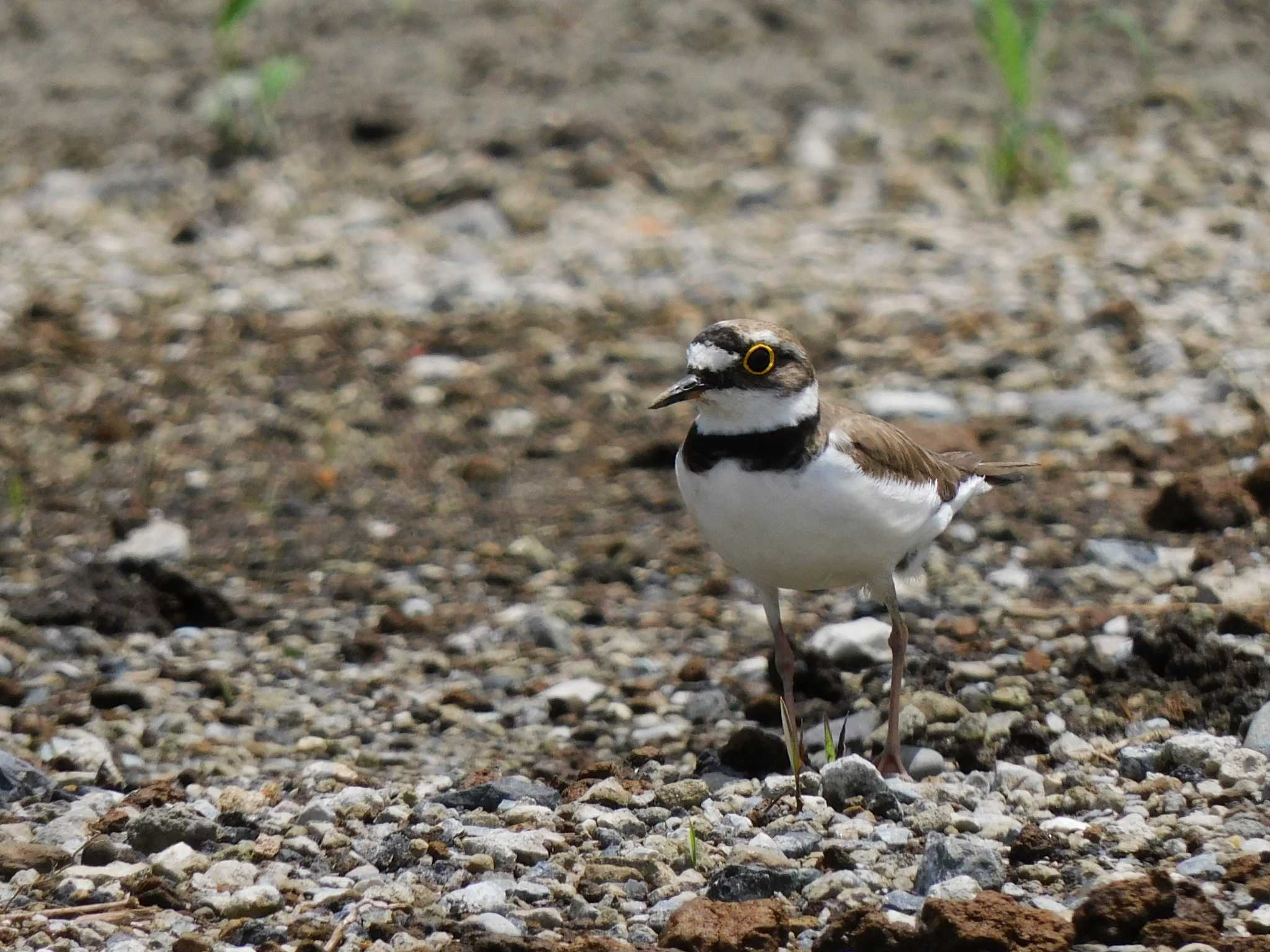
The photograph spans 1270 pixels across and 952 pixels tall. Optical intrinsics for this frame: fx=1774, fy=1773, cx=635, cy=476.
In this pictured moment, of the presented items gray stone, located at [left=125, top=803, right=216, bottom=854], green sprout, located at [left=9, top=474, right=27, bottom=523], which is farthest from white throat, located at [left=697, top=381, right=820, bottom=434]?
green sprout, located at [left=9, top=474, right=27, bottom=523]

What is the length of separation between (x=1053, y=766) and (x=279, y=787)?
2.09 m

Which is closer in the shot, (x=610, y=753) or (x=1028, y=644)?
(x=610, y=753)

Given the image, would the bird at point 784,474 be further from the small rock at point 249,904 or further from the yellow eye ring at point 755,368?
the small rock at point 249,904

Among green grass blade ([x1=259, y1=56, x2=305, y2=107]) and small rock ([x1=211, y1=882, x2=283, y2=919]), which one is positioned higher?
green grass blade ([x1=259, y1=56, x2=305, y2=107])

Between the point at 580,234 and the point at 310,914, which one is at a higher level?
the point at 310,914

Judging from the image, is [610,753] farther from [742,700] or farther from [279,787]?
[279,787]

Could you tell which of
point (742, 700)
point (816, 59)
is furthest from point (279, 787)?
point (816, 59)

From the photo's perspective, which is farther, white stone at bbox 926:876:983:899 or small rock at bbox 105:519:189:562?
small rock at bbox 105:519:189:562

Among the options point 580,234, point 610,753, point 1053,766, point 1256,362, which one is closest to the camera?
point 1053,766

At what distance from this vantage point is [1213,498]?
6410 mm

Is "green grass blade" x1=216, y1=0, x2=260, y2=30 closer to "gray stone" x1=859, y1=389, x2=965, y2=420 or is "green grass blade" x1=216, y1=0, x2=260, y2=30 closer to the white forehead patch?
"gray stone" x1=859, y1=389, x2=965, y2=420

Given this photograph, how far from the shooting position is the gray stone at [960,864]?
12.9ft

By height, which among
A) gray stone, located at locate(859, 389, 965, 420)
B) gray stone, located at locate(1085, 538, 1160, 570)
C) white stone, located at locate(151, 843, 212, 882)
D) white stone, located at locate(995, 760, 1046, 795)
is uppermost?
white stone, located at locate(151, 843, 212, 882)

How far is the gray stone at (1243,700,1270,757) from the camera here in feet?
14.9
